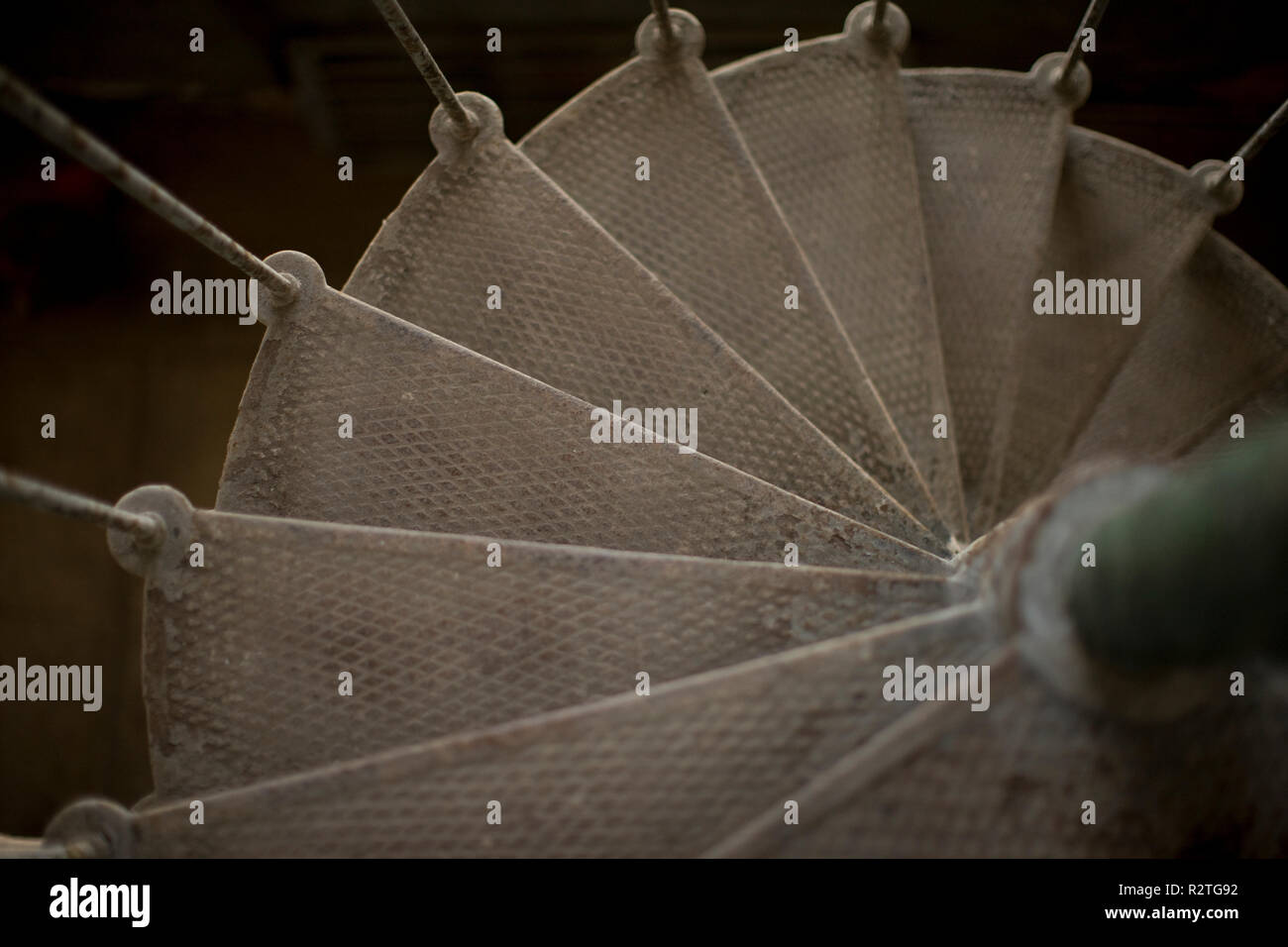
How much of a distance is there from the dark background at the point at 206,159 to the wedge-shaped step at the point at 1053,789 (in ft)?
8.84

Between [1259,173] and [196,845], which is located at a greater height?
[1259,173]

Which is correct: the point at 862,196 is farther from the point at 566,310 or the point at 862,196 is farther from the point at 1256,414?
the point at 1256,414

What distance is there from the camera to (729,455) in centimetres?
164

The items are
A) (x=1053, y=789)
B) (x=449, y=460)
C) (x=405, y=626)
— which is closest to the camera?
(x=1053, y=789)

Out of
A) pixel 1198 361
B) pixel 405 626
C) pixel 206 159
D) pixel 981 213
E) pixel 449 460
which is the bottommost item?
pixel 405 626

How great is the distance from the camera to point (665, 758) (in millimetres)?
981

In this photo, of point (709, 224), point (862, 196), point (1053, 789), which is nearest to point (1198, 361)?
point (862, 196)

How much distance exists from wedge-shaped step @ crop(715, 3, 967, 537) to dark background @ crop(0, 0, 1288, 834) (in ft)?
3.94

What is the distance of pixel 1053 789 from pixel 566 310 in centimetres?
108

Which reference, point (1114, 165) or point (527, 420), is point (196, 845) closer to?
point (527, 420)

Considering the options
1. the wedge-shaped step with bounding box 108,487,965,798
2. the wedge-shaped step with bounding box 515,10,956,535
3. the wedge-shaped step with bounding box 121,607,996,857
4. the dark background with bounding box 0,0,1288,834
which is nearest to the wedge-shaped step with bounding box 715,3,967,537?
the wedge-shaped step with bounding box 515,10,956,535

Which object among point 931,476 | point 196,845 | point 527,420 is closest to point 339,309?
point 527,420

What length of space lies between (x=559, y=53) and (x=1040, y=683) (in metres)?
2.79

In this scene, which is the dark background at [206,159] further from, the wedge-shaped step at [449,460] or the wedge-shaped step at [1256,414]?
the wedge-shaped step at [449,460]
